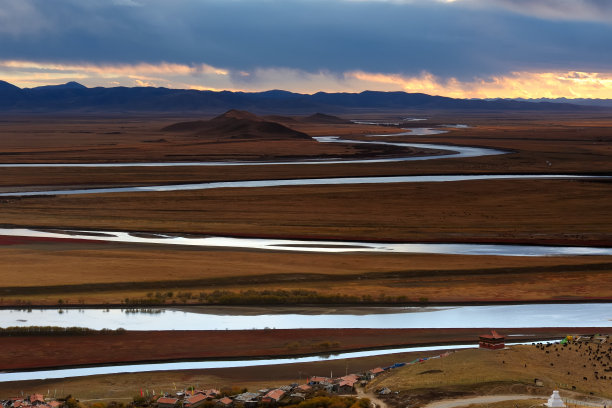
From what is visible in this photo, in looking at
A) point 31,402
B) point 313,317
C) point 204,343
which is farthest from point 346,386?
point 313,317

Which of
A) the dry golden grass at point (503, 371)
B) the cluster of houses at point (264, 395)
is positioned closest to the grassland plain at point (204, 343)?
the dry golden grass at point (503, 371)

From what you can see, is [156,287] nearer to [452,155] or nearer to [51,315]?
[51,315]

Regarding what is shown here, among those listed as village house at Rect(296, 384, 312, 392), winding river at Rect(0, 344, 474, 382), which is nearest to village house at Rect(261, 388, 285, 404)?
village house at Rect(296, 384, 312, 392)

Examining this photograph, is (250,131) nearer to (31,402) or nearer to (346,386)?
(346,386)

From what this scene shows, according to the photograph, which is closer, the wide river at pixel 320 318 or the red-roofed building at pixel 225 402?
the red-roofed building at pixel 225 402

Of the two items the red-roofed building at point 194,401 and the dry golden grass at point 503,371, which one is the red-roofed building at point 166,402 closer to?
the red-roofed building at point 194,401

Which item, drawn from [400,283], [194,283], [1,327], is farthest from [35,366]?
[400,283]
